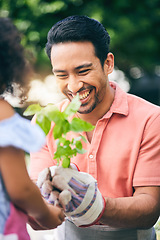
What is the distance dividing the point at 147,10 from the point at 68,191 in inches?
367

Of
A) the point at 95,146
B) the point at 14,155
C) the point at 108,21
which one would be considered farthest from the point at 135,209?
the point at 108,21

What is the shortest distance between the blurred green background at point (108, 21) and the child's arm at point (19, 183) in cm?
785

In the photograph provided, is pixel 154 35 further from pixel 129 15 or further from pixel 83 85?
pixel 83 85

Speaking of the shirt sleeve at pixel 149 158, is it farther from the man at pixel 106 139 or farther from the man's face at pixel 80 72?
the man's face at pixel 80 72

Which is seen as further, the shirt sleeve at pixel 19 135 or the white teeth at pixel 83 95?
the white teeth at pixel 83 95

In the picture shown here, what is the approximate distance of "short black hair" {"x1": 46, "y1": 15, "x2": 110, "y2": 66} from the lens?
2.23 meters

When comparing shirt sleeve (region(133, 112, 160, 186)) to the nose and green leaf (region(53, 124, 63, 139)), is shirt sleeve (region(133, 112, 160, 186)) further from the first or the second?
green leaf (region(53, 124, 63, 139))

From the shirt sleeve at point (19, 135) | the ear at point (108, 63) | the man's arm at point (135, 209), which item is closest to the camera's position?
the shirt sleeve at point (19, 135)

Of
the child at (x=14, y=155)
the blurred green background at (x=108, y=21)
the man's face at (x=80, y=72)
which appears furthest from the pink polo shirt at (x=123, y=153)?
the blurred green background at (x=108, y=21)

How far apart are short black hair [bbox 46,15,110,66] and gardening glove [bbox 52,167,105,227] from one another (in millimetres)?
871

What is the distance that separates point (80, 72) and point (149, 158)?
66 cm

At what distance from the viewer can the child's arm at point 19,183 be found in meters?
1.31

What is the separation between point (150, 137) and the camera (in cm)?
212

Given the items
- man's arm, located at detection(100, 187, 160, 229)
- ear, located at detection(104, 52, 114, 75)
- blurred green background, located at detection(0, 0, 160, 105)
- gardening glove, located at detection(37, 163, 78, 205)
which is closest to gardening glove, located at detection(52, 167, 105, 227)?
gardening glove, located at detection(37, 163, 78, 205)
